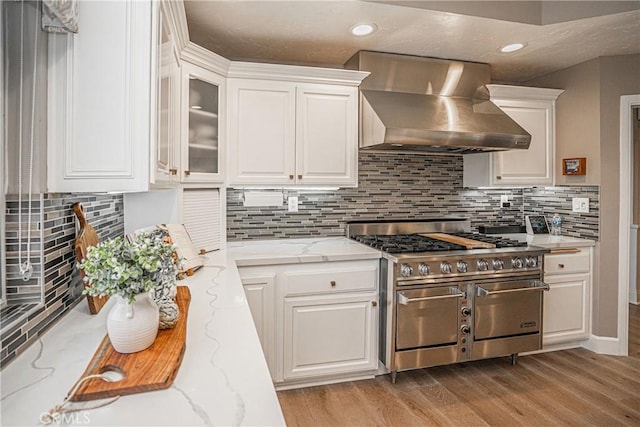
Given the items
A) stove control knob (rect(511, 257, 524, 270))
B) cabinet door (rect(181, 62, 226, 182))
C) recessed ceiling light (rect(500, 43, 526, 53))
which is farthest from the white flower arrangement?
recessed ceiling light (rect(500, 43, 526, 53))

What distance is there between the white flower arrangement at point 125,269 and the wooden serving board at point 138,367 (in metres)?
0.16

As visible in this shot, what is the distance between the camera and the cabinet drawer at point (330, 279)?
250 centimetres

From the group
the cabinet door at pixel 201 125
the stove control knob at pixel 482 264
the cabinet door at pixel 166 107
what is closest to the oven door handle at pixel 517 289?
the stove control knob at pixel 482 264

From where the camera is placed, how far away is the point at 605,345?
10.2 ft

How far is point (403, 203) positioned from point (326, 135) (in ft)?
3.27

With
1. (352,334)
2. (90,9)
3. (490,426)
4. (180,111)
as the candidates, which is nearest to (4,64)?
(90,9)

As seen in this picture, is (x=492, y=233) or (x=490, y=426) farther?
(x=492, y=233)

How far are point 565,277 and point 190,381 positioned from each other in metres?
3.08

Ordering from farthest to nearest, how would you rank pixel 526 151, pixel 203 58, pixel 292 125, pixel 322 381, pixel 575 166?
1. pixel 526 151
2. pixel 575 166
3. pixel 292 125
4. pixel 322 381
5. pixel 203 58

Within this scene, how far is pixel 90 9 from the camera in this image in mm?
1230

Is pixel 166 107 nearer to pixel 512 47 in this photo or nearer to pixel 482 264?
pixel 482 264

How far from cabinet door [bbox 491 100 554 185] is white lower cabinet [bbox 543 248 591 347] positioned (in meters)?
0.68

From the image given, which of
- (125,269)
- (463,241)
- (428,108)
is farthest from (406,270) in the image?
(125,269)

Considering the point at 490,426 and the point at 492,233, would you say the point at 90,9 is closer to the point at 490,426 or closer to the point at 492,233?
the point at 490,426
